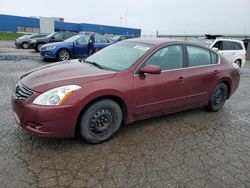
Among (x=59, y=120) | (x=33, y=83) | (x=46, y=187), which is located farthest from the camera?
(x=33, y=83)

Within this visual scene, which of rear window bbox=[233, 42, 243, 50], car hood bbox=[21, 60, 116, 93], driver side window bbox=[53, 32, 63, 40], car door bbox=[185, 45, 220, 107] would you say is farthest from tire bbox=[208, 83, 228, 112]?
driver side window bbox=[53, 32, 63, 40]

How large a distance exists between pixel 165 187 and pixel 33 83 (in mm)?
2170

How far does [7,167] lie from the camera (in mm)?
2729

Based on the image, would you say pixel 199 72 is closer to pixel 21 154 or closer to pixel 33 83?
pixel 33 83

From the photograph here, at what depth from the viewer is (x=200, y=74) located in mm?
4418

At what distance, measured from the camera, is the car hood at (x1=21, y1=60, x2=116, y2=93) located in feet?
10.2

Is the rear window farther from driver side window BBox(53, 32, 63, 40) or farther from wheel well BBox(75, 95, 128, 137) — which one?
driver side window BBox(53, 32, 63, 40)

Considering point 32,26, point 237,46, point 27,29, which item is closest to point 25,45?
point 237,46

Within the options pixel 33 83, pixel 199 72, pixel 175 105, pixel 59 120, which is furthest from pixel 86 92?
pixel 199 72

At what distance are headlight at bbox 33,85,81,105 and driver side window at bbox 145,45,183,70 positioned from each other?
143cm

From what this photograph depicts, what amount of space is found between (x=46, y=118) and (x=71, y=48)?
911 cm

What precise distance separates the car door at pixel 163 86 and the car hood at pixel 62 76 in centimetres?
56

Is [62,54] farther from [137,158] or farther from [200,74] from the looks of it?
[137,158]

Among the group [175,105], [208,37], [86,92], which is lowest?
[175,105]
